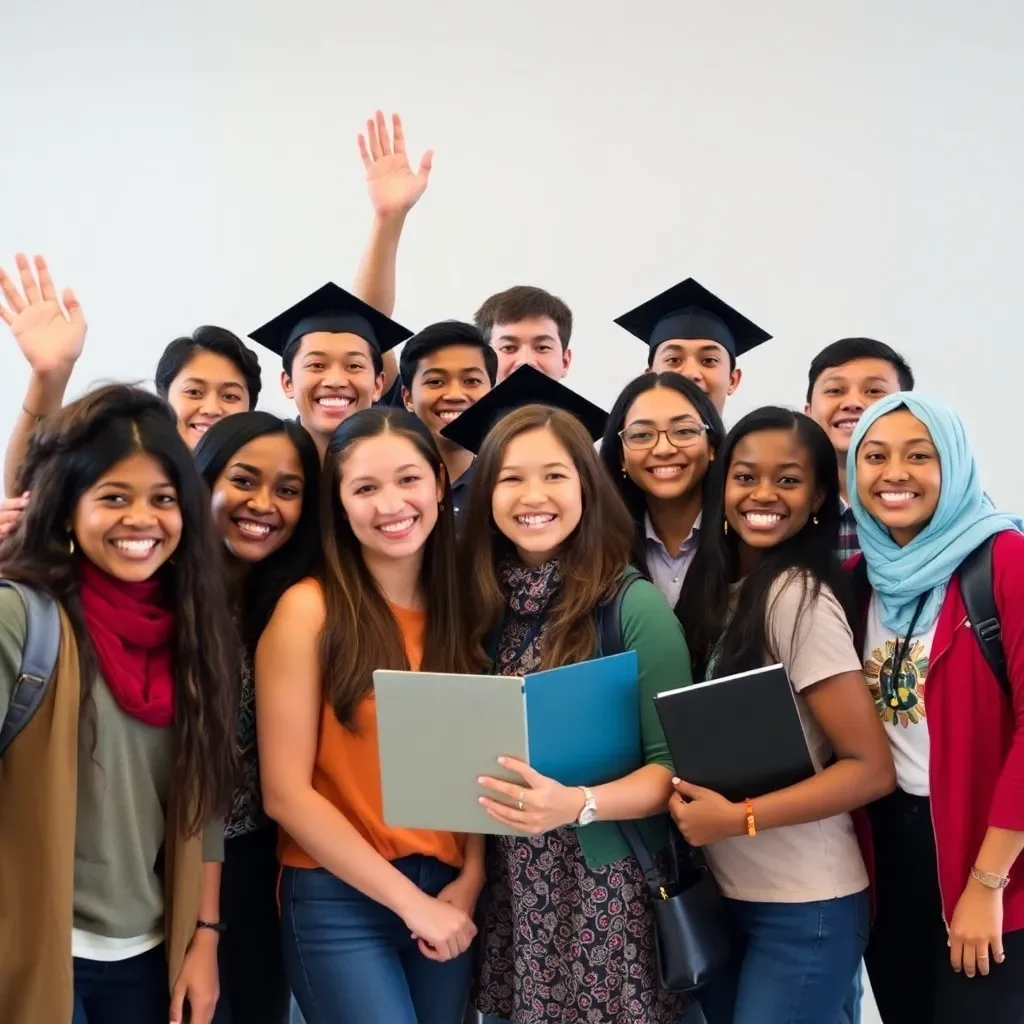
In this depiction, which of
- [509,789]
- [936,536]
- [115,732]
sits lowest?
[509,789]

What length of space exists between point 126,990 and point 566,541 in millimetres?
1190

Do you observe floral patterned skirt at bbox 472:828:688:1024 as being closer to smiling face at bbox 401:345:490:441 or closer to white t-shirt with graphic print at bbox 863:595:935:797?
white t-shirt with graphic print at bbox 863:595:935:797

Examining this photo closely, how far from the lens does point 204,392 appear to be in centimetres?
294

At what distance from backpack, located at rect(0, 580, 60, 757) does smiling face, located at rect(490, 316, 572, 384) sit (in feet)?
6.83

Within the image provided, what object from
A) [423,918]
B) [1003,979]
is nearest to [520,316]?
[423,918]

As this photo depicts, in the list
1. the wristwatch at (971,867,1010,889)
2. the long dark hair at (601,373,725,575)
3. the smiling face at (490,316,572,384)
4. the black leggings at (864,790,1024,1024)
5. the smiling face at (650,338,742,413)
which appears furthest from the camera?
the smiling face at (490,316,572,384)

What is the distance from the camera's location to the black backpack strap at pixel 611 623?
2.00 m

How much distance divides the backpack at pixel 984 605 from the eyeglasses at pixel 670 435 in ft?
2.31

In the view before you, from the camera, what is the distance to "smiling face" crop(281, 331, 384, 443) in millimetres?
2871

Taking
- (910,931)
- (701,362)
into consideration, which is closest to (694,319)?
(701,362)

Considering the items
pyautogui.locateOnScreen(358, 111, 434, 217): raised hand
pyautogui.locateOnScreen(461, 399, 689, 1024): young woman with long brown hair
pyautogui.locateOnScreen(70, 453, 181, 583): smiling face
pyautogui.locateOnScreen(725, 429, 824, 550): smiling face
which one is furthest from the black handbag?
pyautogui.locateOnScreen(358, 111, 434, 217): raised hand

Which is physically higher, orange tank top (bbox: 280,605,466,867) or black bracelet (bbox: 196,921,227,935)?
orange tank top (bbox: 280,605,466,867)

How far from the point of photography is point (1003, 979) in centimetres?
192

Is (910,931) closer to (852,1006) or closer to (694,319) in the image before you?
(852,1006)
